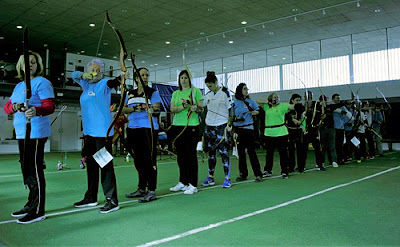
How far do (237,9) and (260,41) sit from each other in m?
3.98

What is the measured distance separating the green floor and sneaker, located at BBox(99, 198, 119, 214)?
0.23 feet

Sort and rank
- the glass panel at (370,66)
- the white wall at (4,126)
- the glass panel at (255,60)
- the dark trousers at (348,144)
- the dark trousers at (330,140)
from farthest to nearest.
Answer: the glass panel at (255,60)
the white wall at (4,126)
the glass panel at (370,66)
the dark trousers at (348,144)
the dark trousers at (330,140)

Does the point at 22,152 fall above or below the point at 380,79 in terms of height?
below

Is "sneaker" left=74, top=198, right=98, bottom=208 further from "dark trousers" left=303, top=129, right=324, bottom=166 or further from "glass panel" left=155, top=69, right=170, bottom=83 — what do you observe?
"glass panel" left=155, top=69, right=170, bottom=83

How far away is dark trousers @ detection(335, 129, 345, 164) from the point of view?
7.16m

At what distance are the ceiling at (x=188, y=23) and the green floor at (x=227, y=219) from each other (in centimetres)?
779

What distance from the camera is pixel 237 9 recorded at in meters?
10.7

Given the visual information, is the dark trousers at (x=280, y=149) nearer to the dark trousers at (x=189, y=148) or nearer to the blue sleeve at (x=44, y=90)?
the dark trousers at (x=189, y=148)

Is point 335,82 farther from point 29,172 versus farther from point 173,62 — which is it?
point 29,172

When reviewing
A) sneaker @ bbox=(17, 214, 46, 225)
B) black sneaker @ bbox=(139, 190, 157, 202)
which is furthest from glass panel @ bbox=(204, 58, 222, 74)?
sneaker @ bbox=(17, 214, 46, 225)

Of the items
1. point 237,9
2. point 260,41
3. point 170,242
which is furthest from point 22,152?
point 260,41

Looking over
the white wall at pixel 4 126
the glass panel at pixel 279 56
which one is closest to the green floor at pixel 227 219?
the glass panel at pixel 279 56

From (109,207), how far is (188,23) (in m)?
10.2

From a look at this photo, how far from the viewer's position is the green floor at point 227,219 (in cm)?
207
